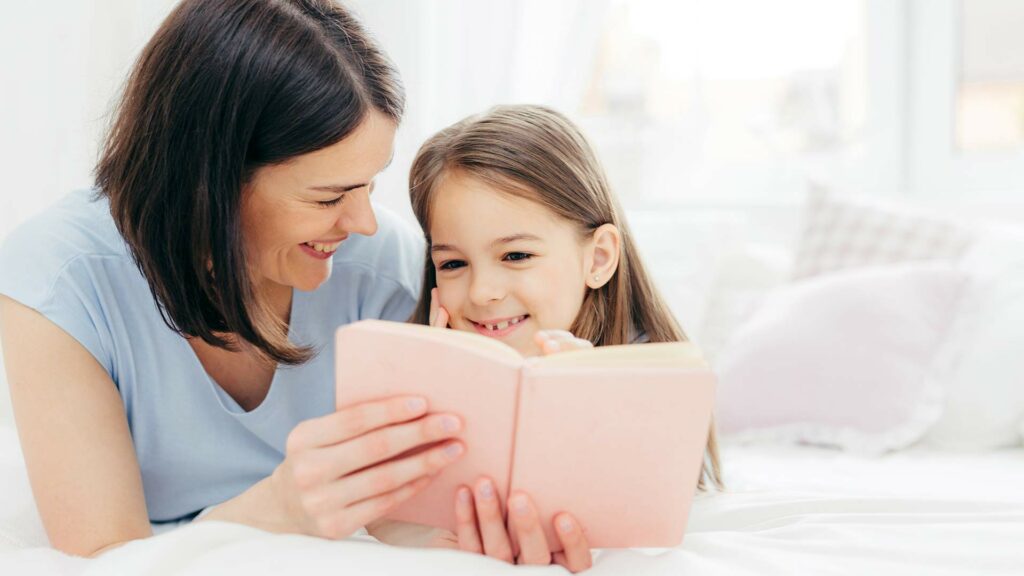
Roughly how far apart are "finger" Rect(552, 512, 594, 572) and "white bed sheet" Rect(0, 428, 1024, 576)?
16mm

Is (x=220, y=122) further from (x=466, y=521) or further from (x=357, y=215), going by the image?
(x=466, y=521)

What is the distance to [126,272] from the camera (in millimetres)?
1319

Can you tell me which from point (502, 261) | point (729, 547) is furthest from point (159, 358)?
point (729, 547)

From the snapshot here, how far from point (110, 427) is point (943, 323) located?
4.94 feet

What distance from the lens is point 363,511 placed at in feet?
3.11

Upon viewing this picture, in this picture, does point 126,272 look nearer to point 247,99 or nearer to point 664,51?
point 247,99

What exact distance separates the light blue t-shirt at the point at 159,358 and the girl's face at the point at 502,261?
0.78 ft

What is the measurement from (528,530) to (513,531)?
1.2 inches

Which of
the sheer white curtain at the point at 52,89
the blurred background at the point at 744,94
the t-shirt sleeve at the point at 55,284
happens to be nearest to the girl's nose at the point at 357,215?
the t-shirt sleeve at the point at 55,284

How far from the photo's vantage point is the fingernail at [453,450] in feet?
3.05

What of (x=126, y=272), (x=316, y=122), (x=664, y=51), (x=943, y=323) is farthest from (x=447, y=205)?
(x=664, y=51)

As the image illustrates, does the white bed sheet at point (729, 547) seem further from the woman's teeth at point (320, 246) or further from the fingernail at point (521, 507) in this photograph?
the woman's teeth at point (320, 246)

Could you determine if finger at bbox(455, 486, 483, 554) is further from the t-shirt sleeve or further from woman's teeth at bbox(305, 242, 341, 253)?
the t-shirt sleeve

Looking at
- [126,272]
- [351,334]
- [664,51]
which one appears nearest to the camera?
[351,334]
